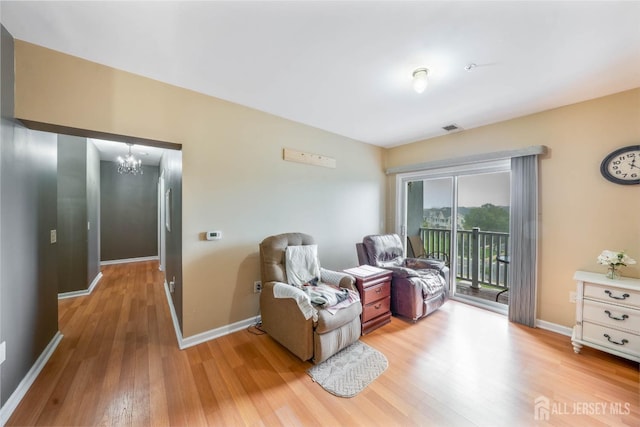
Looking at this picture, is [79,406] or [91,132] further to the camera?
[91,132]

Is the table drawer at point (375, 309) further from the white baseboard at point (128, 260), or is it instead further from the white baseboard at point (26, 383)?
the white baseboard at point (128, 260)

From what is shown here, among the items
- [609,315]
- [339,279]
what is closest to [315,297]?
[339,279]

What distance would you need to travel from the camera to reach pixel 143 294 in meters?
3.64

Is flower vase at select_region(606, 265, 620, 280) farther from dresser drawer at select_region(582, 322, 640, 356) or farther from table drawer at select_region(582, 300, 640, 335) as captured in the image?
dresser drawer at select_region(582, 322, 640, 356)

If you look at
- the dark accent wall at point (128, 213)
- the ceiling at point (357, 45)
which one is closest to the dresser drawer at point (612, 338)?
the ceiling at point (357, 45)

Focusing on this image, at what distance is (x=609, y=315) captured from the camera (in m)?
2.06

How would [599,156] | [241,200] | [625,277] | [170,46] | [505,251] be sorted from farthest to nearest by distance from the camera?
[505,251] → [241,200] → [599,156] → [625,277] → [170,46]

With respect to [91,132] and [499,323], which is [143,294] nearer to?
[91,132]

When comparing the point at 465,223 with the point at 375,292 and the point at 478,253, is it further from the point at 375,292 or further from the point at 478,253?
the point at 375,292

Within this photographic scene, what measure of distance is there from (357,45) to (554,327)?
3.60 meters

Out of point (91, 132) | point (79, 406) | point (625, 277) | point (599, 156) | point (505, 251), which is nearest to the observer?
point (79, 406)

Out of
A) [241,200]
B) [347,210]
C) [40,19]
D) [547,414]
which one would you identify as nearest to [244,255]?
[241,200]

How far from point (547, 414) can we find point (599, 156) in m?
2.52

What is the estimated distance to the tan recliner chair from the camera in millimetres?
1953
